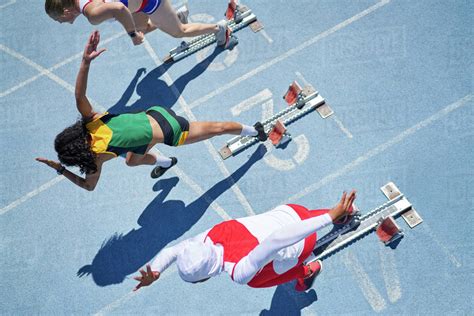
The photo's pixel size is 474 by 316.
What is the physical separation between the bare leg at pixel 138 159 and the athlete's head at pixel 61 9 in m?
A: 1.66

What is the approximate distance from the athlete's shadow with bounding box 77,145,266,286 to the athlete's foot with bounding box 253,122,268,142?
26 centimetres

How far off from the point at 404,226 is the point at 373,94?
6.09ft

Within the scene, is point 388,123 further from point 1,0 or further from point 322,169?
point 1,0

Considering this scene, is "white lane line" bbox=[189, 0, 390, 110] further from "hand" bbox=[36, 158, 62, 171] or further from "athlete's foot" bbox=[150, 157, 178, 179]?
"hand" bbox=[36, 158, 62, 171]

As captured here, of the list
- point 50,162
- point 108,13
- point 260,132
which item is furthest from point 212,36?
point 50,162

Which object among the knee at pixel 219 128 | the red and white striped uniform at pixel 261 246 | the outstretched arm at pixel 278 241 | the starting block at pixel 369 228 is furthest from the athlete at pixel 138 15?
the outstretched arm at pixel 278 241

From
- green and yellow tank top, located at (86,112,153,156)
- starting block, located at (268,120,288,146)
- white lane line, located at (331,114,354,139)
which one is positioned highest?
→ green and yellow tank top, located at (86,112,153,156)

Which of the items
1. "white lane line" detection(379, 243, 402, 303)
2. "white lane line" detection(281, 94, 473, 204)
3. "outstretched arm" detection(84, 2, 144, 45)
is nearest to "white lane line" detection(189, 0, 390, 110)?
"outstretched arm" detection(84, 2, 144, 45)

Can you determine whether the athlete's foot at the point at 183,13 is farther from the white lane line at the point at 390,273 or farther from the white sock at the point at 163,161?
the white lane line at the point at 390,273

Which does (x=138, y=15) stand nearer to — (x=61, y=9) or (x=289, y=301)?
(x=61, y=9)

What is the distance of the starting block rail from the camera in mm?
6926

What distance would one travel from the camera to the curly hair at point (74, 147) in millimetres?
4910

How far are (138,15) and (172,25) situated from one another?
606 millimetres

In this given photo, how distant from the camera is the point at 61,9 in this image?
550cm
